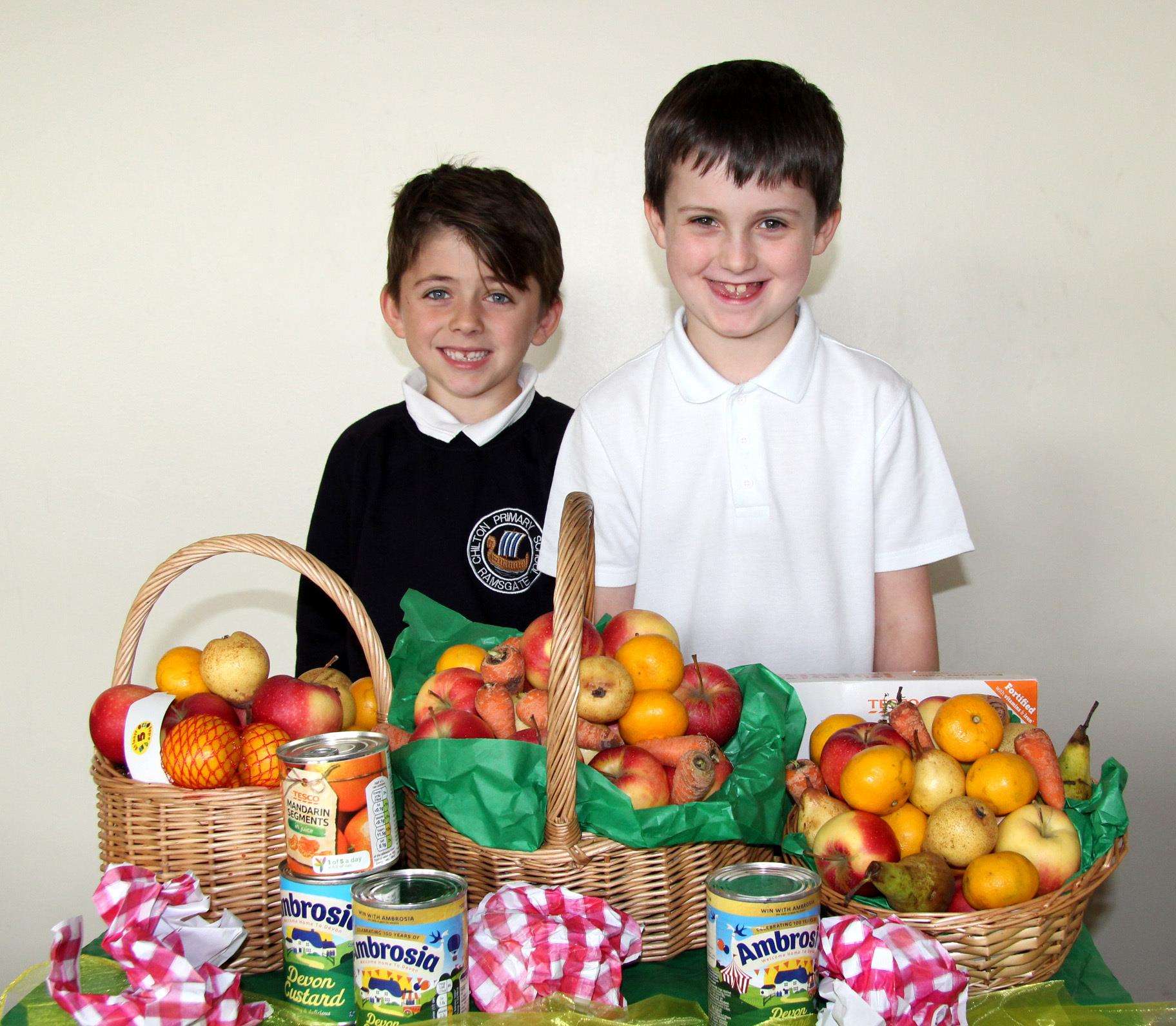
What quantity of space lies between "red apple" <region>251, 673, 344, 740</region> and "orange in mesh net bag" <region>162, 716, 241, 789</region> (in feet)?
0.15

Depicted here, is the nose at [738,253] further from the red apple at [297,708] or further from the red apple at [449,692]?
the red apple at [297,708]

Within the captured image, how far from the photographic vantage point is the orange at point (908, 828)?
38.9 inches

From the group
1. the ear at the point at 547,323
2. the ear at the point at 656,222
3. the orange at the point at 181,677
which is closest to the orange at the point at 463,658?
the orange at the point at 181,677

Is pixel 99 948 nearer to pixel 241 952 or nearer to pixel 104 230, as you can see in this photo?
pixel 241 952

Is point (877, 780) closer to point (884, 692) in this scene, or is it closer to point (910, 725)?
point (910, 725)

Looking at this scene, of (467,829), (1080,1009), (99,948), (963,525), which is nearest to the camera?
(1080,1009)

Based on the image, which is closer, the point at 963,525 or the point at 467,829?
the point at 467,829

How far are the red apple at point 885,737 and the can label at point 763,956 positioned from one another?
0.25 meters

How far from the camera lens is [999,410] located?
2.09 meters

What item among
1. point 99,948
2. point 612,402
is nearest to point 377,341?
point 612,402

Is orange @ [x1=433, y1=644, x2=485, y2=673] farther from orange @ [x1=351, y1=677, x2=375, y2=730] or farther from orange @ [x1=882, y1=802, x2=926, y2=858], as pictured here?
orange @ [x1=882, y1=802, x2=926, y2=858]

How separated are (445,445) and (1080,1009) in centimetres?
125

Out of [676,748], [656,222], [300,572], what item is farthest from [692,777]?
[656,222]

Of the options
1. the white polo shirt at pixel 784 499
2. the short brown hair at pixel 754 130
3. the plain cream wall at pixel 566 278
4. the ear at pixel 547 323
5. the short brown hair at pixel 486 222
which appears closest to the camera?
the short brown hair at pixel 754 130
